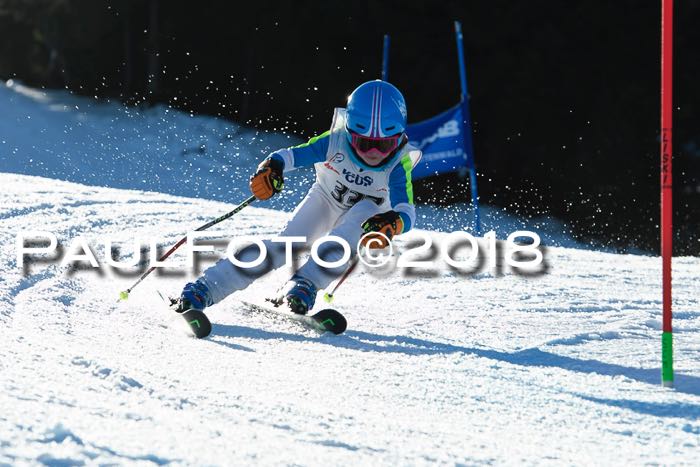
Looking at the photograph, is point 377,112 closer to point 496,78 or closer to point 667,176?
point 667,176

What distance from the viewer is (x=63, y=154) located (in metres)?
16.6

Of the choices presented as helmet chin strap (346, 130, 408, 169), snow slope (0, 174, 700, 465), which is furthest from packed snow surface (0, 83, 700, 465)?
helmet chin strap (346, 130, 408, 169)

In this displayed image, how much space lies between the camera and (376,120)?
4.69m

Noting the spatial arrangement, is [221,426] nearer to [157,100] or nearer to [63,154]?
[63,154]

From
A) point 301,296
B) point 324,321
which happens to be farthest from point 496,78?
point 324,321

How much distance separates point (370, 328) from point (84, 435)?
229cm

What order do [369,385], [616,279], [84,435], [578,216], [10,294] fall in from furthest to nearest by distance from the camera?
[578,216] < [616,279] < [10,294] < [369,385] < [84,435]

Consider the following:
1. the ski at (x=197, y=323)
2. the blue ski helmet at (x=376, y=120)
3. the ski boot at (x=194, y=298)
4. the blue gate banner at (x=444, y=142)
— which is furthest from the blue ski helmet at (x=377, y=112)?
the blue gate banner at (x=444, y=142)

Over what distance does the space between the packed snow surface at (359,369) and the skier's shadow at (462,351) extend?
0.02m

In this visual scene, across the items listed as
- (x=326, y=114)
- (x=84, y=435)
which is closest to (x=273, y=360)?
(x=84, y=435)

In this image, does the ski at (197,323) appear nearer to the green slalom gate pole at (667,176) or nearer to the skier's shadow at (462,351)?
the skier's shadow at (462,351)

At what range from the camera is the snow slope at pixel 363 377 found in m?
2.65

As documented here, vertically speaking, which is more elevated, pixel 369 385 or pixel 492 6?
pixel 492 6

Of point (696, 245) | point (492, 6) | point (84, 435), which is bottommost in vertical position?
point (84, 435)
